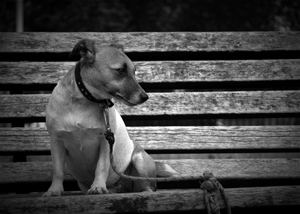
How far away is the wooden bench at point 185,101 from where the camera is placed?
331cm

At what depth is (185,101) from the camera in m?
3.41

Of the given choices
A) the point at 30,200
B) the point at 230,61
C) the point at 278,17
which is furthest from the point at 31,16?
the point at 30,200

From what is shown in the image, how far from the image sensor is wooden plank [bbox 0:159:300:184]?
324cm

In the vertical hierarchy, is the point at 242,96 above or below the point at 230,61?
below

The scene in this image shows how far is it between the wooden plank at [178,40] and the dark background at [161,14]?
4.95 meters

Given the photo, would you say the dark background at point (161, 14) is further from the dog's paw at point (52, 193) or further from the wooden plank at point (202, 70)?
the dog's paw at point (52, 193)

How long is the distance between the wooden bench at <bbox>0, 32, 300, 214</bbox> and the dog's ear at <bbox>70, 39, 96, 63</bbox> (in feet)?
2.29

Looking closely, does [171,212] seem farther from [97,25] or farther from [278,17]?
[278,17]

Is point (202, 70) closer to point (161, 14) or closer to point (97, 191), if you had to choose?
point (97, 191)

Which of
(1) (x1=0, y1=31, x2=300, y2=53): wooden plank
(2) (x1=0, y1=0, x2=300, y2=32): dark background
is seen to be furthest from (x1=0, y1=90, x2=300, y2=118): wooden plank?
(2) (x1=0, y1=0, x2=300, y2=32): dark background

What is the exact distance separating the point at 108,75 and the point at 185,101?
2.98 ft

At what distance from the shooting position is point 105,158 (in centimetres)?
272

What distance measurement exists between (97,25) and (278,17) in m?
3.85

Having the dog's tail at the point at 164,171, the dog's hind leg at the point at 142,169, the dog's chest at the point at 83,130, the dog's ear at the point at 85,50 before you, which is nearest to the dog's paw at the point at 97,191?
the dog's chest at the point at 83,130
